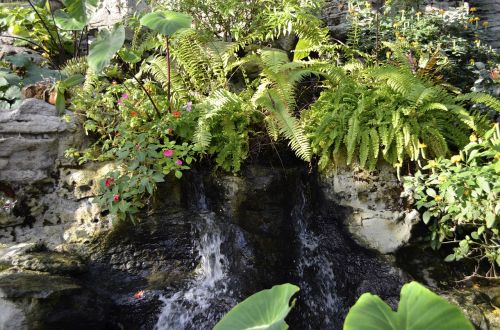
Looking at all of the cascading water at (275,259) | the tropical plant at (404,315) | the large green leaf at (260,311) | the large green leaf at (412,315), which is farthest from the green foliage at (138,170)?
the large green leaf at (412,315)

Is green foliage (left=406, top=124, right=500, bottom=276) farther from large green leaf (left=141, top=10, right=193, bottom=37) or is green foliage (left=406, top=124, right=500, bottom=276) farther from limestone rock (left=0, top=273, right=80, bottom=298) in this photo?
limestone rock (left=0, top=273, right=80, bottom=298)

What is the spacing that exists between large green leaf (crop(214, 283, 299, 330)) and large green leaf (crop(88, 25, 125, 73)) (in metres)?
2.26

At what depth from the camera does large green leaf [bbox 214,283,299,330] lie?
5.32 feet

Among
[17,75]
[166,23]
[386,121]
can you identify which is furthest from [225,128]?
[17,75]

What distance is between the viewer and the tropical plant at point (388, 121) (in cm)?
363

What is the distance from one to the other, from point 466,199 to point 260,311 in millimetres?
2292

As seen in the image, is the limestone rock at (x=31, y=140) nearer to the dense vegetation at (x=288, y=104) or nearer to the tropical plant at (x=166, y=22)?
the dense vegetation at (x=288, y=104)

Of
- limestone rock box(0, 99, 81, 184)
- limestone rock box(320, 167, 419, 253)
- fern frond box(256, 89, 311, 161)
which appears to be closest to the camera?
limestone rock box(320, 167, 419, 253)

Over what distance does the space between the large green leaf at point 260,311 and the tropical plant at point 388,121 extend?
217cm

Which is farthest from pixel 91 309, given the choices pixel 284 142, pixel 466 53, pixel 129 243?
pixel 466 53

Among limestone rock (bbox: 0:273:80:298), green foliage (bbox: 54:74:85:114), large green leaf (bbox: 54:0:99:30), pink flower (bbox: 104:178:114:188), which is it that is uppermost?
large green leaf (bbox: 54:0:99:30)

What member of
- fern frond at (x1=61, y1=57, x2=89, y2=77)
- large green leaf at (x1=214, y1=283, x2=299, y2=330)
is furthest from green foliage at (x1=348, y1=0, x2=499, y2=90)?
large green leaf at (x1=214, y1=283, x2=299, y2=330)

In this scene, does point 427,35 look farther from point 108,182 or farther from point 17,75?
point 17,75

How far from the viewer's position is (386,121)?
3.72m
